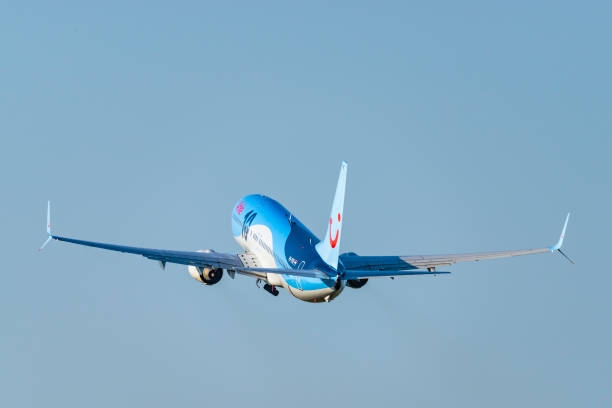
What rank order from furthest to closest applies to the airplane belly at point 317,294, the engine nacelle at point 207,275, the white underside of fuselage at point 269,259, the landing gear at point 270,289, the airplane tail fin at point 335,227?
the engine nacelle at point 207,275 → the landing gear at point 270,289 → the white underside of fuselage at point 269,259 → the airplane belly at point 317,294 → the airplane tail fin at point 335,227

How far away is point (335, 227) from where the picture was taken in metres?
95.6

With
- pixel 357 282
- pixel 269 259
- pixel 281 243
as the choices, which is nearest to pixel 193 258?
pixel 269 259

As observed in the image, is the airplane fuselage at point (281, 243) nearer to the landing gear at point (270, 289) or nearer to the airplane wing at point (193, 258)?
the airplane wing at point (193, 258)

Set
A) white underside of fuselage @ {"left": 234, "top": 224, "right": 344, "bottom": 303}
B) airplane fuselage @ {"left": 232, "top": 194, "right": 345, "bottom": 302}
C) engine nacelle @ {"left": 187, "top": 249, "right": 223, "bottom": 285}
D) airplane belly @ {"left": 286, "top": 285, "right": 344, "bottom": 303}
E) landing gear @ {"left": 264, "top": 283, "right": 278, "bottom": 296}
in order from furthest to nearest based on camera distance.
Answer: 1. engine nacelle @ {"left": 187, "top": 249, "right": 223, "bottom": 285}
2. landing gear @ {"left": 264, "top": 283, "right": 278, "bottom": 296}
3. airplane fuselage @ {"left": 232, "top": 194, "right": 345, "bottom": 302}
4. white underside of fuselage @ {"left": 234, "top": 224, "right": 344, "bottom": 303}
5. airplane belly @ {"left": 286, "top": 285, "right": 344, "bottom": 303}

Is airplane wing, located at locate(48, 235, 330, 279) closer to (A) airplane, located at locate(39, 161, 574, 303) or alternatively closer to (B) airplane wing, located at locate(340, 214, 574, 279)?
(A) airplane, located at locate(39, 161, 574, 303)

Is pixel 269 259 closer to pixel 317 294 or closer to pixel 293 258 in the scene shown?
pixel 293 258

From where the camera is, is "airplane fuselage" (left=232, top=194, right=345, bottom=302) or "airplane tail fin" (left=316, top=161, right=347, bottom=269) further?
"airplane fuselage" (left=232, top=194, right=345, bottom=302)

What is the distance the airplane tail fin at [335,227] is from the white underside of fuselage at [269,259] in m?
2.16

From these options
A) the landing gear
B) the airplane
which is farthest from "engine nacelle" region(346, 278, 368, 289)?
the landing gear

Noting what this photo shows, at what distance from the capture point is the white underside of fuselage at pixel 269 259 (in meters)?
97.4

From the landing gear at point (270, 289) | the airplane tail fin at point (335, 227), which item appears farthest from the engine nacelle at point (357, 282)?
the airplane tail fin at point (335, 227)

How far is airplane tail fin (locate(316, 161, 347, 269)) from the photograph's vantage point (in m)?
94.5

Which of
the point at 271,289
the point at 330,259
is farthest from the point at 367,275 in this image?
the point at 271,289

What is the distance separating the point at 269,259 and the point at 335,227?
→ 1480 centimetres
